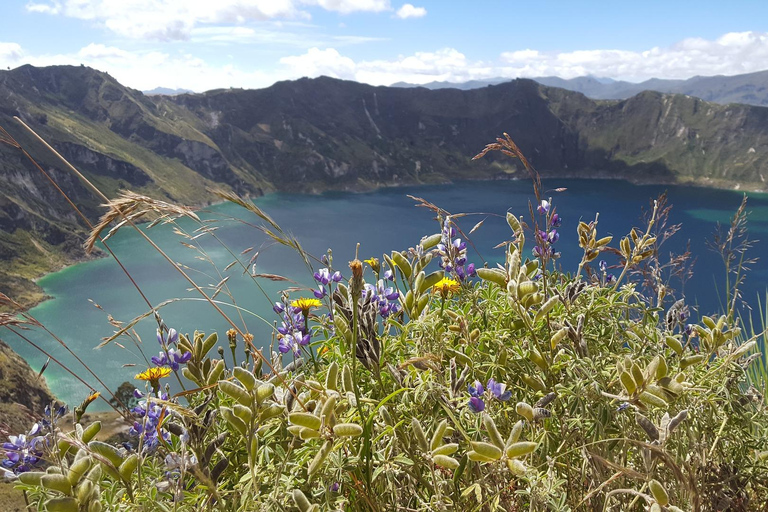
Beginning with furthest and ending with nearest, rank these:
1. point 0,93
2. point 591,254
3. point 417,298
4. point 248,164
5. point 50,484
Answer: point 248,164 < point 0,93 < point 591,254 < point 417,298 < point 50,484

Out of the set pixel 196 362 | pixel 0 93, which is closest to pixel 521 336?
pixel 196 362

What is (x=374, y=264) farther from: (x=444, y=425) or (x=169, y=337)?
(x=444, y=425)

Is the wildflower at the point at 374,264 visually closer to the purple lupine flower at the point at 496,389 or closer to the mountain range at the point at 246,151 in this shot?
the purple lupine flower at the point at 496,389

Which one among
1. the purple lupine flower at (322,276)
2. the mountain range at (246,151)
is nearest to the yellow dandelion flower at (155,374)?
the purple lupine flower at (322,276)

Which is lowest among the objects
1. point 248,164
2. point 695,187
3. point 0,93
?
point 695,187

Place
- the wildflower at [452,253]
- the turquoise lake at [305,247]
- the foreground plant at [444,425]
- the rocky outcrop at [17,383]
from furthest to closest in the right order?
1. the turquoise lake at [305,247]
2. the rocky outcrop at [17,383]
3. the wildflower at [452,253]
4. the foreground plant at [444,425]

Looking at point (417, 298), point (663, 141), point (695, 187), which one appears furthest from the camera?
point (663, 141)

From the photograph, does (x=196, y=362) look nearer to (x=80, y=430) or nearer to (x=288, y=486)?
(x=80, y=430)
